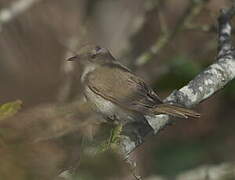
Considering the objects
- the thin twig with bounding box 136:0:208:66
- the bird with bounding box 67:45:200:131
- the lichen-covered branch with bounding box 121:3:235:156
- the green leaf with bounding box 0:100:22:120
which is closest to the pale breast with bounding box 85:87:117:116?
the bird with bounding box 67:45:200:131

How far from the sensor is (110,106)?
12.8ft

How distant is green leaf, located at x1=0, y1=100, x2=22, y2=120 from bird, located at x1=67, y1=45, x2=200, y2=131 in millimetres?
1901

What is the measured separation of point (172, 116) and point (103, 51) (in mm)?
1220

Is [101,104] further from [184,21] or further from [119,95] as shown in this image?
[184,21]

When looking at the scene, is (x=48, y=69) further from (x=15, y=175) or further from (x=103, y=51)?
(x=15, y=175)

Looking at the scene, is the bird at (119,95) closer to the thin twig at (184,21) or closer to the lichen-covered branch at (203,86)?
the lichen-covered branch at (203,86)

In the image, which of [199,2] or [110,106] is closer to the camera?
[110,106]

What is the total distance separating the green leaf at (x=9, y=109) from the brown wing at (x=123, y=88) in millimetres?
2093

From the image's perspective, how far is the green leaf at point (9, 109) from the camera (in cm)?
154

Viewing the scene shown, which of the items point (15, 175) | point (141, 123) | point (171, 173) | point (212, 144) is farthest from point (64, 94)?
point (15, 175)

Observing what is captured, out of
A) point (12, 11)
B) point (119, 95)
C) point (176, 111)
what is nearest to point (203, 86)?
point (176, 111)

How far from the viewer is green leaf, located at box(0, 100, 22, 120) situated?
154cm

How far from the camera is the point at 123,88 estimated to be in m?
3.98

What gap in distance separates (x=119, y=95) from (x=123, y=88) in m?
0.14
